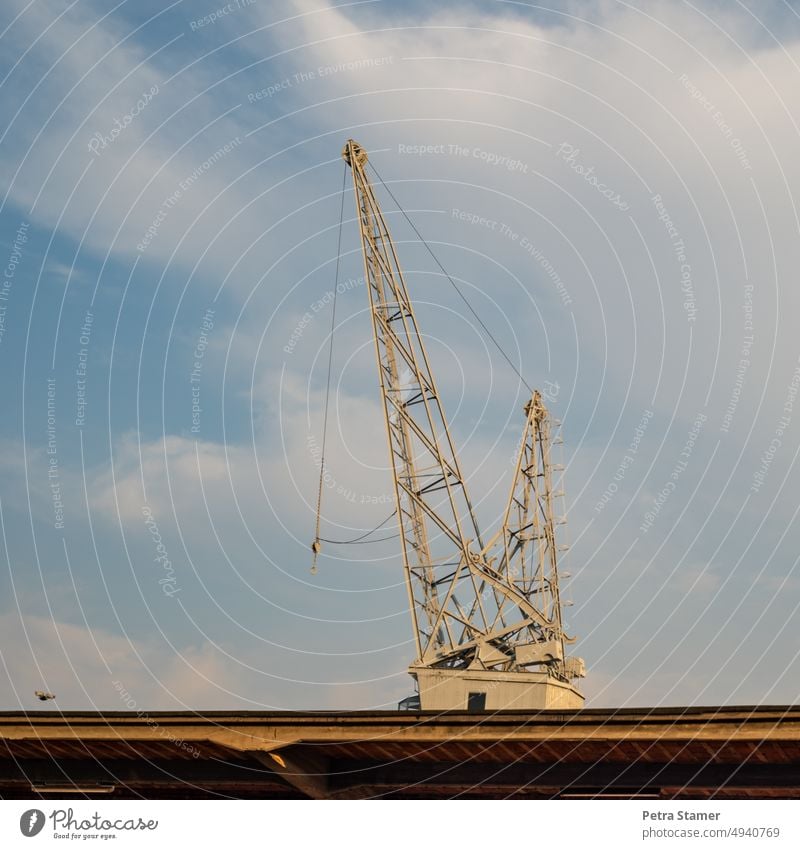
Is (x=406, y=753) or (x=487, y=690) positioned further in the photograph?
(x=487, y=690)

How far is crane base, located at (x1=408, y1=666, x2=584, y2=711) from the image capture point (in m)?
61.0

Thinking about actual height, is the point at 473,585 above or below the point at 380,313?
below

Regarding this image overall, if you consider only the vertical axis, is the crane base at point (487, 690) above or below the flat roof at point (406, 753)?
above

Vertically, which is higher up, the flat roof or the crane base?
the crane base

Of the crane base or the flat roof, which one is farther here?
the crane base

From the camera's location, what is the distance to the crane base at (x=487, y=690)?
200 feet

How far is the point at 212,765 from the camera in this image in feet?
91.5

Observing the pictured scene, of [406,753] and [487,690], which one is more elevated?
[487,690]

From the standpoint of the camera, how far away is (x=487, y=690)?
62.4m

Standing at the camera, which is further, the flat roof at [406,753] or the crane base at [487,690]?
the crane base at [487,690]
